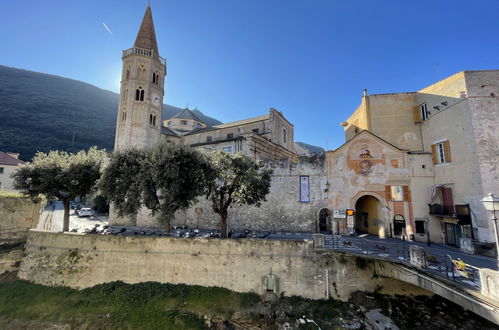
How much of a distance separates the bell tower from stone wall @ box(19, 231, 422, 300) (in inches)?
681

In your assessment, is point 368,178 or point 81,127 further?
point 81,127

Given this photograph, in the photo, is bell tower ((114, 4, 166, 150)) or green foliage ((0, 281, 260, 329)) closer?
green foliage ((0, 281, 260, 329))

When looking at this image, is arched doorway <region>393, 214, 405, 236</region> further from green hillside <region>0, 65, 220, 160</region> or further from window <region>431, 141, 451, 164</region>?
green hillside <region>0, 65, 220, 160</region>

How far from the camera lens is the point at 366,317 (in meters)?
13.0

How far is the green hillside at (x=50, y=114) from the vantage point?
7700 centimetres

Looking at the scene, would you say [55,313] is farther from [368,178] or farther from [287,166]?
[368,178]

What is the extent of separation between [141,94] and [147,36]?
1026 centimetres

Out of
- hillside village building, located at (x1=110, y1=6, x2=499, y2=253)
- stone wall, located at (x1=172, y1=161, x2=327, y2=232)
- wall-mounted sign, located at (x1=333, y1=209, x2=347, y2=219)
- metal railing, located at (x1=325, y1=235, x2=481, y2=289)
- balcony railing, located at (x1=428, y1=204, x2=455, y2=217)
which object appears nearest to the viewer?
metal railing, located at (x1=325, y1=235, x2=481, y2=289)

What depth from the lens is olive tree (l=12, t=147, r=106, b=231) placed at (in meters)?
17.8

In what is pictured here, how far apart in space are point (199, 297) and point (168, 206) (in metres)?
6.48

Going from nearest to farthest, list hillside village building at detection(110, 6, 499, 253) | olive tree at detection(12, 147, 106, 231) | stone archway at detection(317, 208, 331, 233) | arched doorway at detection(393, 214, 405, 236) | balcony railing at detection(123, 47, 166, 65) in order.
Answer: hillside village building at detection(110, 6, 499, 253), olive tree at detection(12, 147, 106, 231), arched doorway at detection(393, 214, 405, 236), stone archway at detection(317, 208, 331, 233), balcony railing at detection(123, 47, 166, 65)

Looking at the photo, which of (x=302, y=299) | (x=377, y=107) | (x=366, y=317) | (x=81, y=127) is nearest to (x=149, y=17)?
(x=377, y=107)

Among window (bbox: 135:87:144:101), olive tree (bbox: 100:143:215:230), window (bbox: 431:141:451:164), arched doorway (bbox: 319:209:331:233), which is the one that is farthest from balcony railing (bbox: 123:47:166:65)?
window (bbox: 431:141:451:164)

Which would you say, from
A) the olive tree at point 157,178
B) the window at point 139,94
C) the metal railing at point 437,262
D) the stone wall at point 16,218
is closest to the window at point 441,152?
the metal railing at point 437,262
